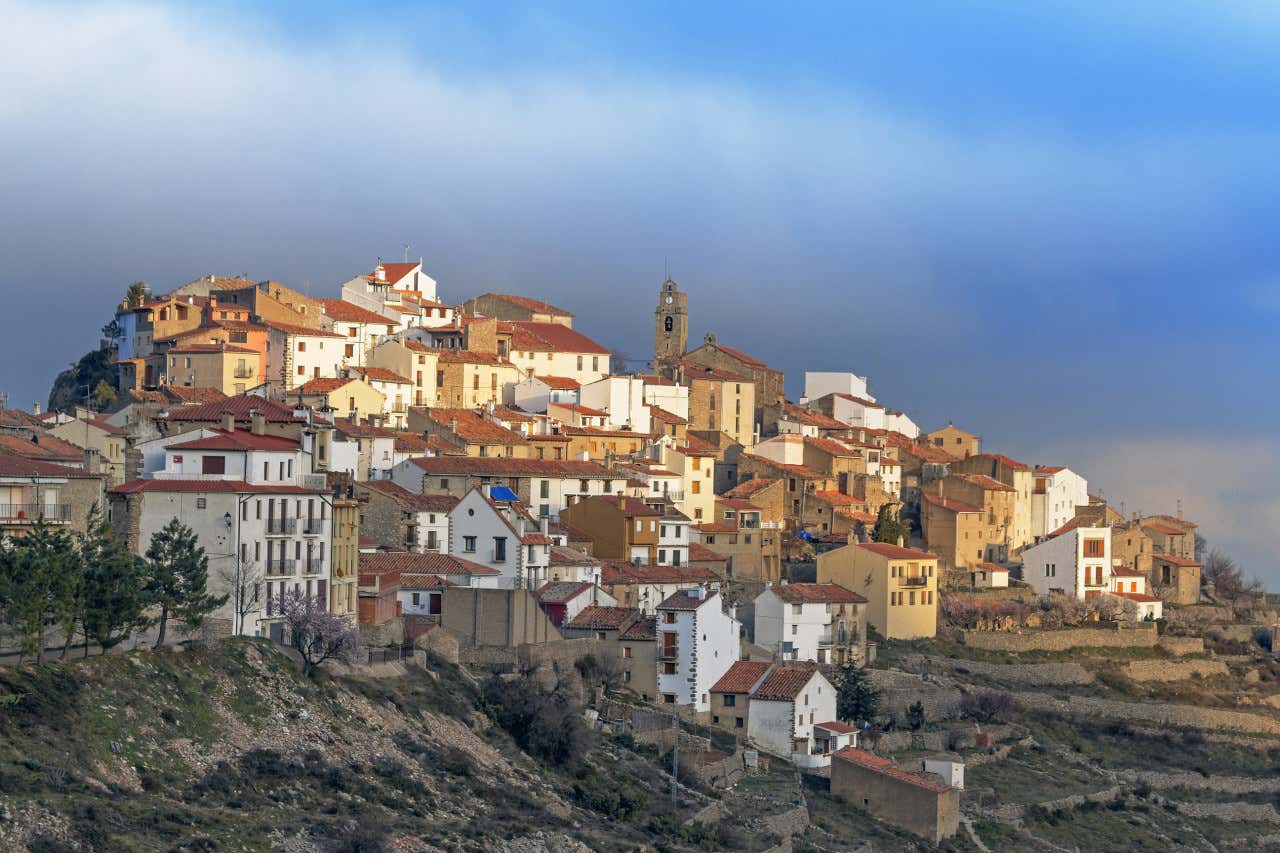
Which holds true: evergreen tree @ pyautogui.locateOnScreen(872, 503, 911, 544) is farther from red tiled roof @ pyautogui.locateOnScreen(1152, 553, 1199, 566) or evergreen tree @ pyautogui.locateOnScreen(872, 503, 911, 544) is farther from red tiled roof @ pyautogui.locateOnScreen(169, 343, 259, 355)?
red tiled roof @ pyautogui.locateOnScreen(169, 343, 259, 355)

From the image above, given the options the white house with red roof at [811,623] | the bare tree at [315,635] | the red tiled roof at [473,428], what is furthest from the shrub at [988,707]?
the bare tree at [315,635]

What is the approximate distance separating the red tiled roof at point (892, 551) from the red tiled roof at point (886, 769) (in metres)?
18.7

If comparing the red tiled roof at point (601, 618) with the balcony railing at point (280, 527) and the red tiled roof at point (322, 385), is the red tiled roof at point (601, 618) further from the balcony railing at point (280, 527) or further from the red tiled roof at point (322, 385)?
the red tiled roof at point (322, 385)

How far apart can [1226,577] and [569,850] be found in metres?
71.2

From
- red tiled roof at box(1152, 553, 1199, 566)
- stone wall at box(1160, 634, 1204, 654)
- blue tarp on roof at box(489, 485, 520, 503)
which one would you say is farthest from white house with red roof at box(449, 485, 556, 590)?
red tiled roof at box(1152, 553, 1199, 566)

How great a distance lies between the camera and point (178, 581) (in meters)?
50.9

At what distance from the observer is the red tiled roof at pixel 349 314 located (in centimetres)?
10031

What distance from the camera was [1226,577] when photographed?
112m

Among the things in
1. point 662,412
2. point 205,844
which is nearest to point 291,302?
point 662,412

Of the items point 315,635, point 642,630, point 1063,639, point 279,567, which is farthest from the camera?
point 1063,639

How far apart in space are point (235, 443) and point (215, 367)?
109 ft

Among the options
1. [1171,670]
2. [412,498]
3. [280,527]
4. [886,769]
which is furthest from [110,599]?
[1171,670]

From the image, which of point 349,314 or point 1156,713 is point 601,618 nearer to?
point 1156,713

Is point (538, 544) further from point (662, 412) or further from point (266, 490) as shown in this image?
point (662, 412)
